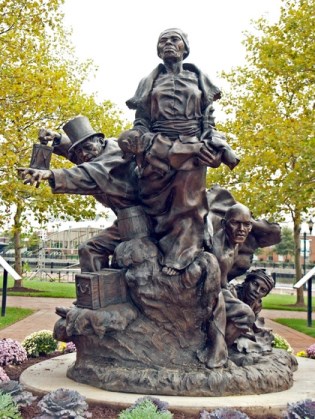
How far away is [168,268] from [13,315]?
9.42 meters

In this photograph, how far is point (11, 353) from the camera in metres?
7.28

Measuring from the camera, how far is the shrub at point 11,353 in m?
7.17

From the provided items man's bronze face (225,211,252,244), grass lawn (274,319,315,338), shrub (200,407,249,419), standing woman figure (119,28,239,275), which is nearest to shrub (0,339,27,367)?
standing woman figure (119,28,239,275)

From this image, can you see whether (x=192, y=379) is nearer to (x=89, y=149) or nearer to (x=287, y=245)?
(x=89, y=149)

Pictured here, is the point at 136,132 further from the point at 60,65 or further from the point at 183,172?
the point at 60,65

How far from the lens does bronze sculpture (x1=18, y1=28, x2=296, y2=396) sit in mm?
5594

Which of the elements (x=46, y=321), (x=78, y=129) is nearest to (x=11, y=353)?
(x=78, y=129)

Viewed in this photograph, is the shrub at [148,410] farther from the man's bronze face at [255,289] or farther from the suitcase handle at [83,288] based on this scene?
the man's bronze face at [255,289]

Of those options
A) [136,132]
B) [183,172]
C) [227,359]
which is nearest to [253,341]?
[227,359]

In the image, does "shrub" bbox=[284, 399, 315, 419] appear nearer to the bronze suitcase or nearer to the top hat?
the bronze suitcase

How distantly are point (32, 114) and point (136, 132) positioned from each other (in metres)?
12.5

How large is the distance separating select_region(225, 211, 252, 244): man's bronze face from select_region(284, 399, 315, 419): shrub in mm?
1823

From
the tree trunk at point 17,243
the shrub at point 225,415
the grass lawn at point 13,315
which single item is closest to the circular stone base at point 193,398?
the shrub at point 225,415

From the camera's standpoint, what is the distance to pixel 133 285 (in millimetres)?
5812
